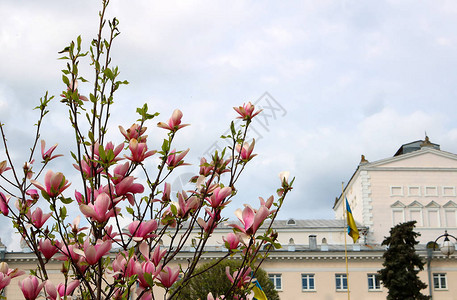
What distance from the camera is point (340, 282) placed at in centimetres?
4119

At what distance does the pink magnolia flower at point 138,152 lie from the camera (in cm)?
336

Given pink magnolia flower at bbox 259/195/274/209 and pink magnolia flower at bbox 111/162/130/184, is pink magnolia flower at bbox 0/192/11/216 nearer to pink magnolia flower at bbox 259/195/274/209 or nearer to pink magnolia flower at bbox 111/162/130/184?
pink magnolia flower at bbox 111/162/130/184

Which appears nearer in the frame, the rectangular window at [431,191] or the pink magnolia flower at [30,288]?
the pink magnolia flower at [30,288]

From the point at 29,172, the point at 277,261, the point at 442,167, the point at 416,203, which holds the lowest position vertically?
the point at 29,172

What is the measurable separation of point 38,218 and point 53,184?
0.55 meters

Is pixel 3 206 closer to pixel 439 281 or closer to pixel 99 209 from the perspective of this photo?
pixel 99 209

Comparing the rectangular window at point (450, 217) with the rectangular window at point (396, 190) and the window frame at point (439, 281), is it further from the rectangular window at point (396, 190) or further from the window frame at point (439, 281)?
the window frame at point (439, 281)

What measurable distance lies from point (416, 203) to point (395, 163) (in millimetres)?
4150

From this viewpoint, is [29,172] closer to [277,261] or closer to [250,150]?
[250,150]

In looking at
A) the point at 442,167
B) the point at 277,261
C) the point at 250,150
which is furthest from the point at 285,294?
the point at 250,150

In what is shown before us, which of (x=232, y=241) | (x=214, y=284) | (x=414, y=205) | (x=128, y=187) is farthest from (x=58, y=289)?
(x=414, y=205)

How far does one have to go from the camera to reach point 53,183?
306 centimetres

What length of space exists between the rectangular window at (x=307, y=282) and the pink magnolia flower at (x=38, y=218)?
3922 centimetres

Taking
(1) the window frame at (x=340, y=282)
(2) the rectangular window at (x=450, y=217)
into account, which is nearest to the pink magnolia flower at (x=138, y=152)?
(1) the window frame at (x=340, y=282)
